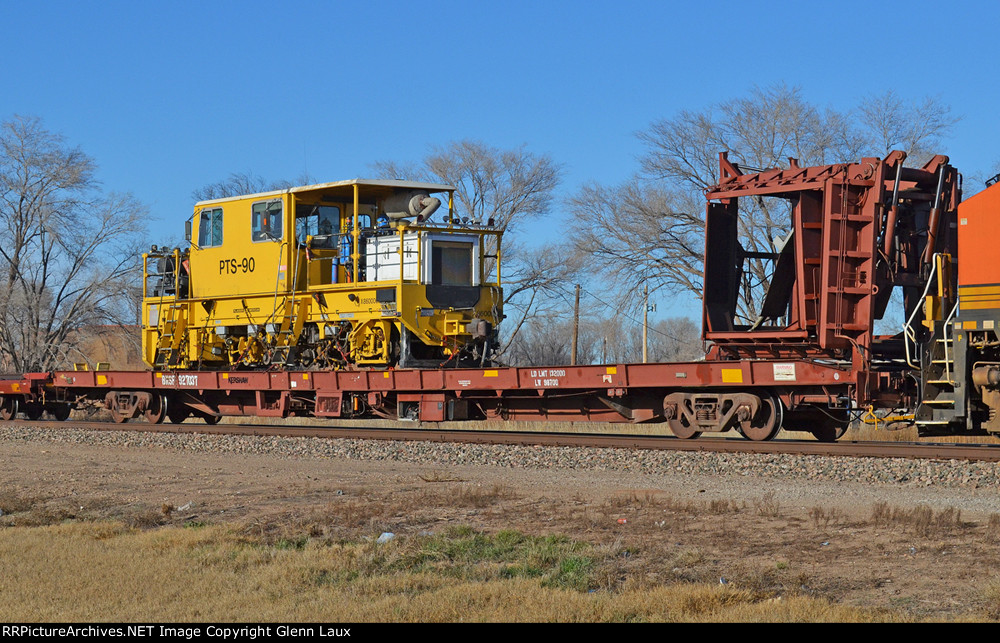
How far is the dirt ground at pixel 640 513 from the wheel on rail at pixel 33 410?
1103cm

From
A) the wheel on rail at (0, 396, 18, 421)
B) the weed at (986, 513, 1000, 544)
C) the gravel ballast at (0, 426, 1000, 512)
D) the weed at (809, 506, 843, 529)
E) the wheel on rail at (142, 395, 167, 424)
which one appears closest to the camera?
the weed at (986, 513, 1000, 544)

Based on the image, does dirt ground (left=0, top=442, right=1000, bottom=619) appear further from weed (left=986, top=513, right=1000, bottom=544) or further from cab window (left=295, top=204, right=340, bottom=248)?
cab window (left=295, top=204, right=340, bottom=248)

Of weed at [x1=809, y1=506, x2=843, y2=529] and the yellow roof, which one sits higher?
the yellow roof

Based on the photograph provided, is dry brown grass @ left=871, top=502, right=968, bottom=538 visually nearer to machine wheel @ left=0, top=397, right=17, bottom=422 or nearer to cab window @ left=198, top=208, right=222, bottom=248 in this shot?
cab window @ left=198, top=208, right=222, bottom=248

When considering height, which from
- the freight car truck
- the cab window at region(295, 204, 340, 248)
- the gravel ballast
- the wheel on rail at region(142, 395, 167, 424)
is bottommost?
the gravel ballast

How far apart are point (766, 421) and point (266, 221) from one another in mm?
9489

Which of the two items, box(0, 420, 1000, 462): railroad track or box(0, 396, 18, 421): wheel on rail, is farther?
box(0, 396, 18, 421): wheel on rail

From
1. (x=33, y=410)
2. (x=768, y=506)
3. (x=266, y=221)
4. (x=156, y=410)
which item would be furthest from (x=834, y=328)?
(x=33, y=410)

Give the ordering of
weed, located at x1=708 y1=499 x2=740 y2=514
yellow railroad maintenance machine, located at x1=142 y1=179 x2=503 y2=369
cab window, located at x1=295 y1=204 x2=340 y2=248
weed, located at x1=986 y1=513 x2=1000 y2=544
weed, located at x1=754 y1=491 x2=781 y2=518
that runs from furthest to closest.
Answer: cab window, located at x1=295 y1=204 x2=340 y2=248
yellow railroad maintenance machine, located at x1=142 y1=179 x2=503 y2=369
weed, located at x1=708 y1=499 x2=740 y2=514
weed, located at x1=754 y1=491 x2=781 y2=518
weed, located at x1=986 y1=513 x2=1000 y2=544

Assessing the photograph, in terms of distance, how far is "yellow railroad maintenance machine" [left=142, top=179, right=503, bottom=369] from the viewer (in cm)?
1786

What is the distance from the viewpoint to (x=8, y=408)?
2431 cm

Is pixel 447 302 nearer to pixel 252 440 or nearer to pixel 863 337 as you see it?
pixel 252 440

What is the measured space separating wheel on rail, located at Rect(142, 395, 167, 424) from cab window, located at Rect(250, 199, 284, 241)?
4369 mm

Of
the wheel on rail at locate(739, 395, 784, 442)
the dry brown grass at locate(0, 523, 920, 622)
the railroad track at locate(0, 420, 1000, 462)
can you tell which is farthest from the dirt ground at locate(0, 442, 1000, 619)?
the wheel on rail at locate(739, 395, 784, 442)
